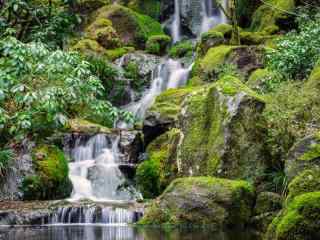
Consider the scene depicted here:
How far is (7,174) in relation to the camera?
1697 centimetres

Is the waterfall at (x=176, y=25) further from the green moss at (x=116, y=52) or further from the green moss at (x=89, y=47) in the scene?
the green moss at (x=89, y=47)

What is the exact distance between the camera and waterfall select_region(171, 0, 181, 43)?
1344 inches

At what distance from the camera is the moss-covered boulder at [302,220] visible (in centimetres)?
862

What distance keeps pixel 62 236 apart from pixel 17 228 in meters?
2.24

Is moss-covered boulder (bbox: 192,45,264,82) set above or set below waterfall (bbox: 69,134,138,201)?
above

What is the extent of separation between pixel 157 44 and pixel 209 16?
16.8 ft

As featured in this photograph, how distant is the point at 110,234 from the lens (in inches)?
480

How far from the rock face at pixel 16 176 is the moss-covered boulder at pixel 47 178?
16 centimetres

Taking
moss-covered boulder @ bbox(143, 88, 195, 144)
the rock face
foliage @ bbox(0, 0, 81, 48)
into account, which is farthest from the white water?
foliage @ bbox(0, 0, 81, 48)

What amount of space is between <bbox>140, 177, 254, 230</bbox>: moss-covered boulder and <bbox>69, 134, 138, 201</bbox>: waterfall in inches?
202

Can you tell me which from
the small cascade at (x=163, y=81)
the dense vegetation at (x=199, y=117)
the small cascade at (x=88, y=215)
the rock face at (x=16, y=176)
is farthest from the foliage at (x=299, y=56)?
the small cascade at (x=163, y=81)

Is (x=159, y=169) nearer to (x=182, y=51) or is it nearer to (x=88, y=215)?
(x=88, y=215)

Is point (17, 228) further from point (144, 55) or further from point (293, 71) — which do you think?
point (144, 55)

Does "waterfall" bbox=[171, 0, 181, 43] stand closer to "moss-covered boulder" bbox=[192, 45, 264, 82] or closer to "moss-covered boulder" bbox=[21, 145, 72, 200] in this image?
"moss-covered boulder" bbox=[192, 45, 264, 82]
